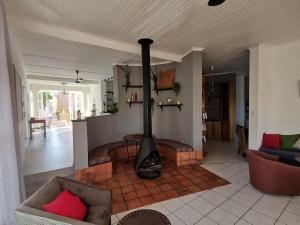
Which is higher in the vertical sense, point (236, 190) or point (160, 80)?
point (160, 80)

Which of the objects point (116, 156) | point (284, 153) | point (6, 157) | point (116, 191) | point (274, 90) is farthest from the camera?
point (116, 156)

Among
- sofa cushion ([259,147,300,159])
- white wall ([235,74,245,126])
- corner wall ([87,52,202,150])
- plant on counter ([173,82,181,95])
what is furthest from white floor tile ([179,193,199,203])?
white wall ([235,74,245,126])

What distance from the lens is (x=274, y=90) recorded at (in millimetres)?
3643

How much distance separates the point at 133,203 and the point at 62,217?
4.30ft

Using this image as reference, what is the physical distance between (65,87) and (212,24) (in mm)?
9172

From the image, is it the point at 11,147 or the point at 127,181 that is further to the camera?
the point at 127,181

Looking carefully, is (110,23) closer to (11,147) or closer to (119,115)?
(11,147)

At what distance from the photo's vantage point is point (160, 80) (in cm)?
450

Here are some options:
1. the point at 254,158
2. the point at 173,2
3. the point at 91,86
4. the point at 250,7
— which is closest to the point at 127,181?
the point at 254,158

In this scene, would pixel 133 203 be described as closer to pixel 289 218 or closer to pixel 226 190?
pixel 226 190

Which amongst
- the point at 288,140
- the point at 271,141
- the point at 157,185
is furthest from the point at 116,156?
the point at 288,140

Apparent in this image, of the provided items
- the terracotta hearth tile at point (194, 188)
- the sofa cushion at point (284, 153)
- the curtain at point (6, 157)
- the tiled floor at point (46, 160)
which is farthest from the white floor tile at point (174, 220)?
the sofa cushion at point (284, 153)

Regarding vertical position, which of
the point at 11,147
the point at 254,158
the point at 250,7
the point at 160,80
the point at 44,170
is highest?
the point at 250,7

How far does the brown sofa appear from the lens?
1120 millimetres
